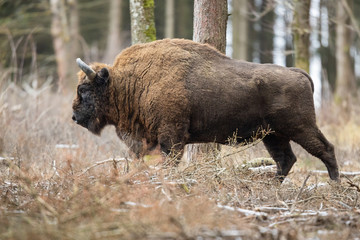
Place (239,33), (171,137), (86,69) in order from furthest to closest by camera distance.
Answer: (239,33)
(86,69)
(171,137)

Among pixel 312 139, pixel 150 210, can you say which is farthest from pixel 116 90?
pixel 150 210

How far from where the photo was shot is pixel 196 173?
19.6 feet

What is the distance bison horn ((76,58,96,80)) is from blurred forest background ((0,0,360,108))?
2390 millimetres

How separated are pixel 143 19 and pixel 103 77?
1830 millimetres

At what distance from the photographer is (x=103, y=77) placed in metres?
7.28

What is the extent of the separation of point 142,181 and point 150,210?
1194mm

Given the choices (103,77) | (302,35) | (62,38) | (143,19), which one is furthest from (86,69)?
(62,38)

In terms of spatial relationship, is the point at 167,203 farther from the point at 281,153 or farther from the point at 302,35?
the point at 302,35

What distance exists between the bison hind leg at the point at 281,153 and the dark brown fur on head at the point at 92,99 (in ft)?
8.36

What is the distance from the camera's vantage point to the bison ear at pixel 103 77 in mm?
7211

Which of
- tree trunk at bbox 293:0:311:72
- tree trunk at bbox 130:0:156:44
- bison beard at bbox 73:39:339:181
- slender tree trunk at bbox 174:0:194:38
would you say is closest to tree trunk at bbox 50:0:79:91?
slender tree trunk at bbox 174:0:194:38

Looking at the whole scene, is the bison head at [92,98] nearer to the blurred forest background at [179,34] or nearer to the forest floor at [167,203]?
the forest floor at [167,203]

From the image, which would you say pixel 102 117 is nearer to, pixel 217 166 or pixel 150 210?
pixel 217 166

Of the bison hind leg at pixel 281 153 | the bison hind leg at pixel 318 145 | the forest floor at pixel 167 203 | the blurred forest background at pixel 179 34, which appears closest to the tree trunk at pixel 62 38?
the blurred forest background at pixel 179 34
